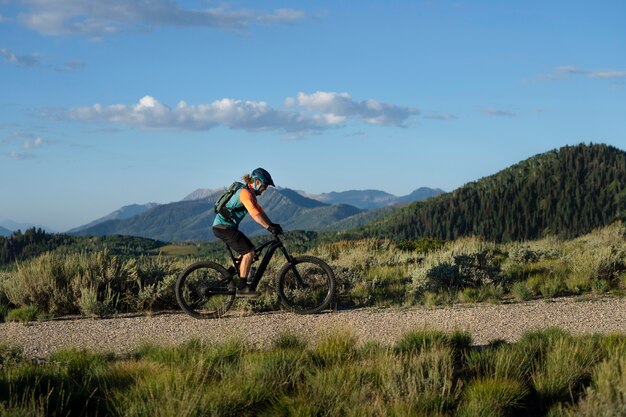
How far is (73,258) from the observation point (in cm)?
1357

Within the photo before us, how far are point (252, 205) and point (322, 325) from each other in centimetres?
258

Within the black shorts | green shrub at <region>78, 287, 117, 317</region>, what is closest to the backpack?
the black shorts

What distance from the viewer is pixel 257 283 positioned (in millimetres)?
11508

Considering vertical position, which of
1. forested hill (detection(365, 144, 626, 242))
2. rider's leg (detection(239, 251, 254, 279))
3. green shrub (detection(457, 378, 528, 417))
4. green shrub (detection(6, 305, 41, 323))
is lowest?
green shrub (detection(457, 378, 528, 417))

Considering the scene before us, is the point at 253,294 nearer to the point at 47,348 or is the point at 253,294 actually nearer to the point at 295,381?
the point at 47,348

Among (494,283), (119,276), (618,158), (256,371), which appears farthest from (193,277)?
(618,158)

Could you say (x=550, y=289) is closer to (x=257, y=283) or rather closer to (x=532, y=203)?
(x=257, y=283)

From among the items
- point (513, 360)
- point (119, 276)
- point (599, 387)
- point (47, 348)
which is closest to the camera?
point (599, 387)

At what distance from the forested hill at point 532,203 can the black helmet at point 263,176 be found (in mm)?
100581

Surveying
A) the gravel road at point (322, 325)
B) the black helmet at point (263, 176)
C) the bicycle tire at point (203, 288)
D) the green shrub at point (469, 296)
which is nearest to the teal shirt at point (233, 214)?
the black helmet at point (263, 176)

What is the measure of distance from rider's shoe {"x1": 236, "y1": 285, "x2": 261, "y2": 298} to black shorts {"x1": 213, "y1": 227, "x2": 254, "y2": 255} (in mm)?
601

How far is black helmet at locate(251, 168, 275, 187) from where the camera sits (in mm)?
11250

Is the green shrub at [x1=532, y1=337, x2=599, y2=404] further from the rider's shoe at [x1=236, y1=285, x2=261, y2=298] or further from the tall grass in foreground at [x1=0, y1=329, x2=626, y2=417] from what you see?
the rider's shoe at [x1=236, y1=285, x2=261, y2=298]

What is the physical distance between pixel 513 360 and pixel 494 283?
699cm
